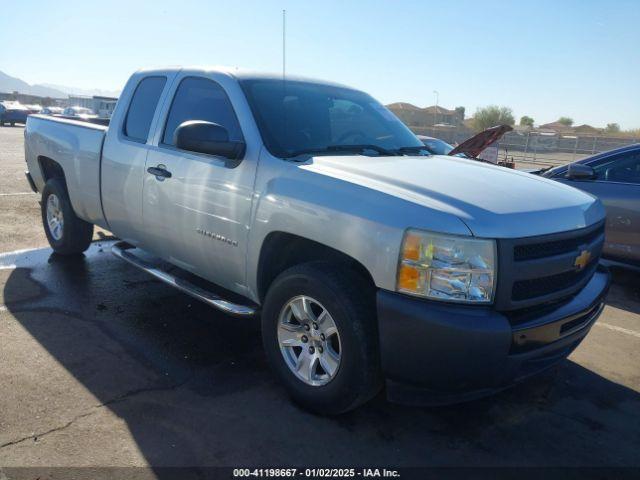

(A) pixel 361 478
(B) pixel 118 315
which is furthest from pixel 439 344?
(B) pixel 118 315

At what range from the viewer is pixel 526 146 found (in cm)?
2994

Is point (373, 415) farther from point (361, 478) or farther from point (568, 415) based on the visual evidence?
point (568, 415)

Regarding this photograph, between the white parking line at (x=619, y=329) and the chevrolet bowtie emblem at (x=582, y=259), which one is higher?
the chevrolet bowtie emblem at (x=582, y=259)

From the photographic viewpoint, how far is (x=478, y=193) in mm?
2850

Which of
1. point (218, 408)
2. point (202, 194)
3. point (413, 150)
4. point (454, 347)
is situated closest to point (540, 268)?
point (454, 347)

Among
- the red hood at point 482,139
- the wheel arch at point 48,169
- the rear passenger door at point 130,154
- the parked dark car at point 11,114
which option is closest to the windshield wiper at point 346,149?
the rear passenger door at point 130,154

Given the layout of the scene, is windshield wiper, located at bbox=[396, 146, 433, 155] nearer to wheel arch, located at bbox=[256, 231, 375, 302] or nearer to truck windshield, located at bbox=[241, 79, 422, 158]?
truck windshield, located at bbox=[241, 79, 422, 158]

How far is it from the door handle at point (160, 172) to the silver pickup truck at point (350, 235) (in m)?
0.02

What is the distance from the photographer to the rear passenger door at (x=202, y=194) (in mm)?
3414

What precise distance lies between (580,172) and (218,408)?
4607 mm

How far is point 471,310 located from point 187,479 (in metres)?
1.55

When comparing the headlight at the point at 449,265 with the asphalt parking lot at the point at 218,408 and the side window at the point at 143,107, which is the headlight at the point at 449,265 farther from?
the side window at the point at 143,107

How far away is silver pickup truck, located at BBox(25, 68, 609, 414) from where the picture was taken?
8.26 feet

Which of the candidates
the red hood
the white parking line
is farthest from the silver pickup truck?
the red hood
